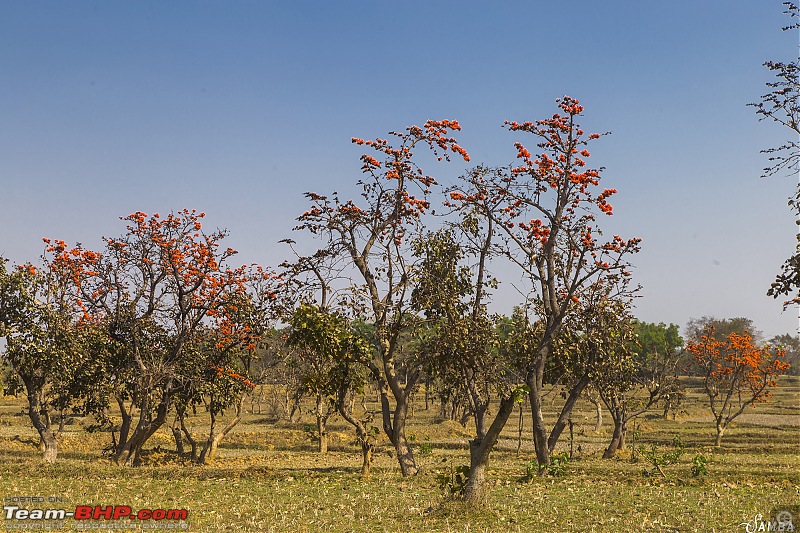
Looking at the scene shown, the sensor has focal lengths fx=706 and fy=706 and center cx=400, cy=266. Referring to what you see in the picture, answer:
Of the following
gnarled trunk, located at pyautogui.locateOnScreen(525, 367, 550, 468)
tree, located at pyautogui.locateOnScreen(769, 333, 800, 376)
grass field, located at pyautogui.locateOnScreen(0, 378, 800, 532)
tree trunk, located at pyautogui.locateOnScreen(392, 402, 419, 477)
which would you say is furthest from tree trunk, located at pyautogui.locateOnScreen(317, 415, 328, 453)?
tree, located at pyautogui.locateOnScreen(769, 333, 800, 376)

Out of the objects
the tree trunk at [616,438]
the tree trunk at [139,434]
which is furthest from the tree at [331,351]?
the tree trunk at [616,438]

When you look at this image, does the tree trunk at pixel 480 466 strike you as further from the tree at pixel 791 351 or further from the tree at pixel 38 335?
the tree at pixel 791 351

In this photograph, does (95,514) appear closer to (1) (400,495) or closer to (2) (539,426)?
(1) (400,495)

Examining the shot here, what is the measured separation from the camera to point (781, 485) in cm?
2366

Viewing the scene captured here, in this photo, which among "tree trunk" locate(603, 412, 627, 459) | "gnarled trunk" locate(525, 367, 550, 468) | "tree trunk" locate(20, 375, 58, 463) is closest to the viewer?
"gnarled trunk" locate(525, 367, 550, 468)

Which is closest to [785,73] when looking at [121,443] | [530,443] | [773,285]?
[773,285]

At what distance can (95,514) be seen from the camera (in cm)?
1578

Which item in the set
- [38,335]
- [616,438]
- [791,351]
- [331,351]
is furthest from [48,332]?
[791,351]

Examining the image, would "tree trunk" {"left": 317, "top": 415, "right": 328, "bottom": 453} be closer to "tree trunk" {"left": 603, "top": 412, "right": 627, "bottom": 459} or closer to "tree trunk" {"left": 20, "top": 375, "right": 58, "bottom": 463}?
"tree trunk" {"left": 20, "top": 375, "right": 58, "bottom": 463}

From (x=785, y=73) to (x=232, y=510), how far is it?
18.5 metres

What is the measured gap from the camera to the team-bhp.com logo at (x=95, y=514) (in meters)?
15.4

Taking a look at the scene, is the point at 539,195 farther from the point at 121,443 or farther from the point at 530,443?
the point at 530,443

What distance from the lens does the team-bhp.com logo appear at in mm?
15367

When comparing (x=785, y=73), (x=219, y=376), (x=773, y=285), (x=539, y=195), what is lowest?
(x=219, y=376)
